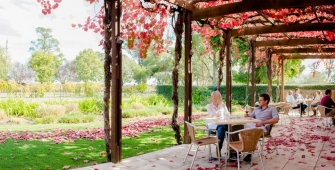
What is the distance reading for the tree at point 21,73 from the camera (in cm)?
4546

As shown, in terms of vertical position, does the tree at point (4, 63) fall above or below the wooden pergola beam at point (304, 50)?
above

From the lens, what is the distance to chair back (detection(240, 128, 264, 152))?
3.93 meters

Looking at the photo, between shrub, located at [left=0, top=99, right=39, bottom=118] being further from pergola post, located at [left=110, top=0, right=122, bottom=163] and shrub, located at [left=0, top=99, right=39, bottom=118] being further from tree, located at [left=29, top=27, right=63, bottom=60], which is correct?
tree, located at [left=29, top=27, right=63, bottom=60]

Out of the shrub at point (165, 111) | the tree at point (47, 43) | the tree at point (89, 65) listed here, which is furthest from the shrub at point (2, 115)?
the tree at point (47, 43)

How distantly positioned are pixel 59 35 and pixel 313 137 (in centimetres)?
5237

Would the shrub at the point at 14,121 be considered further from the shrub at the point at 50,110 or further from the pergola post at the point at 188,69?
the pergola post at the point at 188,69

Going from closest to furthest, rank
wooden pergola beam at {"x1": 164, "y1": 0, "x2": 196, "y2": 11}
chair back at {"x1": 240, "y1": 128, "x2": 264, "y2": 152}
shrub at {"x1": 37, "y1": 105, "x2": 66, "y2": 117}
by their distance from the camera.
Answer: chair back at {"x1": 240, "y1": 128, "x2": 264, "y2": 152} → wooden pergola beam at {"x1": 164, "y1": 0, "x2": 196, "y2": 11} → shrub at {"x1": 37, "y1": 105, "x2": 66, "y2": 117}

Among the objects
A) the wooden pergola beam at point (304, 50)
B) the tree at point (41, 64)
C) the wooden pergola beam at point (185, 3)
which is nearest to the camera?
the wooden pergola beam at point (185, 3)

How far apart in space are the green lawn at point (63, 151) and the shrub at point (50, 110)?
456 cm

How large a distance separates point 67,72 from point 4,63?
15.1m

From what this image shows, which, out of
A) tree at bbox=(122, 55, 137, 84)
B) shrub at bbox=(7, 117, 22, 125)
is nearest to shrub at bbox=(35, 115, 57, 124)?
shrub at bbox=(7, 117, 22, 125)

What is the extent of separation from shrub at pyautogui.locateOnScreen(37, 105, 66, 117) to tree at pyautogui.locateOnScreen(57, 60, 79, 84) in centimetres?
4219

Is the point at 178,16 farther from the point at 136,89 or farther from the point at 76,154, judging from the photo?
the point at 136,89

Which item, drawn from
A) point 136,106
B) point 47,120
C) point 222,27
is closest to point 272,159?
point 222,27
